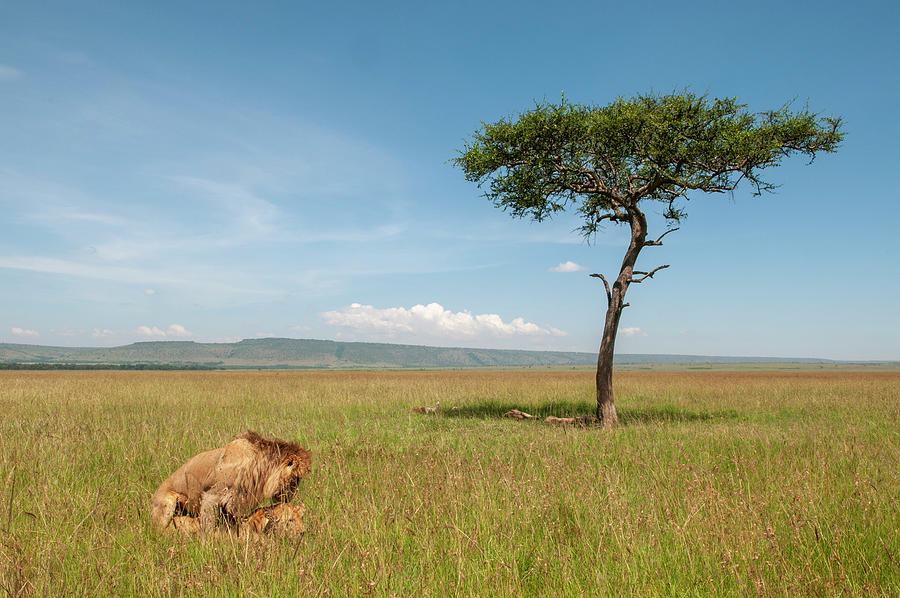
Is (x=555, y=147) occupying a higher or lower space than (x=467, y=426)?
higher

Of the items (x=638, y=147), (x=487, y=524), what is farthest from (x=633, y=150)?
(x=487, y=524)

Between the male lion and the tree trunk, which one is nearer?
the male lion

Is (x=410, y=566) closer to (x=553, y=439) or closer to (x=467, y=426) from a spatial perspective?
(x=553, y=439)

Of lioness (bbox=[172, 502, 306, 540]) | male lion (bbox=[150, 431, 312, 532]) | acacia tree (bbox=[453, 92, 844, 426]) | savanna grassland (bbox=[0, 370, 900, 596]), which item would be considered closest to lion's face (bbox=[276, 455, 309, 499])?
male lion (bbox=[150, 431, 312, 532])

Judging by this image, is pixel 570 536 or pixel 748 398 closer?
pixel 570 536

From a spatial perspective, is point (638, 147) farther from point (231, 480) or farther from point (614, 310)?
point (231, 480)

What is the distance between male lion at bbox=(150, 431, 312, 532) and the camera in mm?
4207

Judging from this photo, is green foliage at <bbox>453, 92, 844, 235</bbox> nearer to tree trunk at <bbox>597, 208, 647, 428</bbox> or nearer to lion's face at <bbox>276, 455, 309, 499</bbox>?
tree trunk at <bbox>597, 208, 647, 428</bbox>

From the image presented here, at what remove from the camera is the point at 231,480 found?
4199 mm

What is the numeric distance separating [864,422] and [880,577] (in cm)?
1394

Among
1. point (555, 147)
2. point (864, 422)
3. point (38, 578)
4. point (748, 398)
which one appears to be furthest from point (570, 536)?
point (748, 398)

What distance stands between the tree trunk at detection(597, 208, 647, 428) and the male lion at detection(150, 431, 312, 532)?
12.0 m

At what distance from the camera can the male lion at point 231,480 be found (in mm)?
4207

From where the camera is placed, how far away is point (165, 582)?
3.47m
